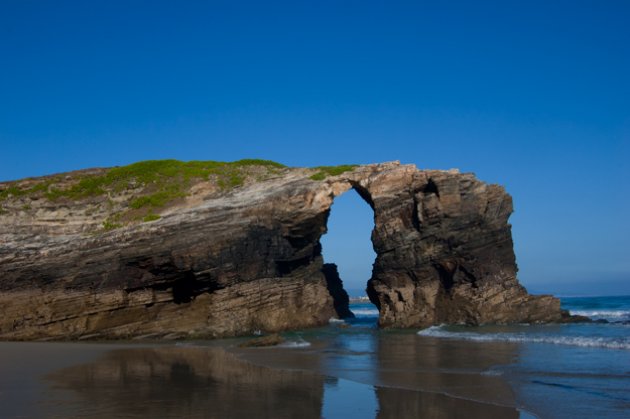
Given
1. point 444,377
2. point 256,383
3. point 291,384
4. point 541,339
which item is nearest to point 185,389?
point 256,383

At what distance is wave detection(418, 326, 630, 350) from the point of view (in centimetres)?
2214

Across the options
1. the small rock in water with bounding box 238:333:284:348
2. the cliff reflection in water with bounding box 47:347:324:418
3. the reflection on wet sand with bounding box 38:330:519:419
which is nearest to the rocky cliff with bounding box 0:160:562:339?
the small rock in water with bounding box 238:333:284:348

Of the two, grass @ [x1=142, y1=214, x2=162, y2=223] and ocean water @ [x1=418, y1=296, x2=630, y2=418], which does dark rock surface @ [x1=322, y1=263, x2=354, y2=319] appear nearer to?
grass @ [x1=142, y1=214, x2=162, y2=223]

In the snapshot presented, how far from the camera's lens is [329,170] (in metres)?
38.6

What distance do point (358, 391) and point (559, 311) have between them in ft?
81.2

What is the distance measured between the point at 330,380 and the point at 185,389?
3.68 m

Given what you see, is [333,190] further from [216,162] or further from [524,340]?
[524,340]

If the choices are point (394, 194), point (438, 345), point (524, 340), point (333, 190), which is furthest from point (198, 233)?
point (524, 340)

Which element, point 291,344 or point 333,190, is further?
point 333,190

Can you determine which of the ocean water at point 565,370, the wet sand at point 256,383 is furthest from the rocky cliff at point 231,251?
the wet sand at point 256,383

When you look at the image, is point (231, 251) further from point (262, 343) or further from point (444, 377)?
point (444, 377)

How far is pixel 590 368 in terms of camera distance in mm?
16609

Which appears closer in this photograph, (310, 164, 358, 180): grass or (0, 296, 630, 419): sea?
(0, 296, 630, 419): sea

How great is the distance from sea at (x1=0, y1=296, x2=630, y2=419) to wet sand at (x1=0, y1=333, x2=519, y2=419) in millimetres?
29
